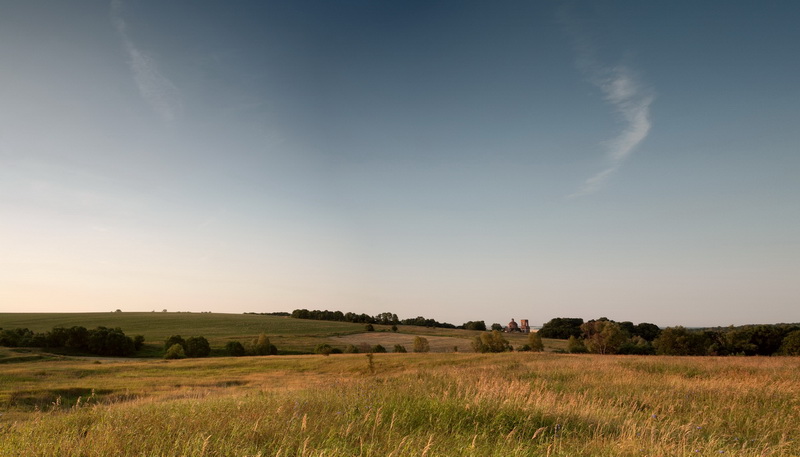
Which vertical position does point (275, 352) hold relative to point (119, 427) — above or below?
below

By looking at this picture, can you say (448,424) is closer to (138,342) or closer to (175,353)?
(175,353)

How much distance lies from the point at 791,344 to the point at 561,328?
62.5m

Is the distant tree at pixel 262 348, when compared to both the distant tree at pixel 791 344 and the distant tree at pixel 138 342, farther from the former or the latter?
the distant tree at pixel 791 344

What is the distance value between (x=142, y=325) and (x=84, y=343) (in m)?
38.3

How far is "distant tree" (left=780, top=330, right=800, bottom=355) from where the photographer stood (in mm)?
69475

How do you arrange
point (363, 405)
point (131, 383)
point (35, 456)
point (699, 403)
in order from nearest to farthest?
point (35, 456) < point (363, 405) < point (699, 403) < point (131, 383)

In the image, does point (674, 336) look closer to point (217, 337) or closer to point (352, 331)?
point (352, 331)

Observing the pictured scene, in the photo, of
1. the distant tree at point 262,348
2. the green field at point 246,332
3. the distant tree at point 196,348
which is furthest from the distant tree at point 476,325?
the distant tree at point 196,348

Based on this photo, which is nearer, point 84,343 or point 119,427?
point 119,427

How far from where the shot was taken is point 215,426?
19.3 ft

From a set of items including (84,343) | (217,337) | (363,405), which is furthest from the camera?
(217,337)

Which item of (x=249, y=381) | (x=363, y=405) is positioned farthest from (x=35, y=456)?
(x=249, y=381)

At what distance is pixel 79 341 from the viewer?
267 feet

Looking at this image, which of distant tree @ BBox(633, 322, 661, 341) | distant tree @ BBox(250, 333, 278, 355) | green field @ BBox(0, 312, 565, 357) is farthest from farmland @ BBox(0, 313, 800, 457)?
distant tree @ BBox(633, 322, 661, 341)
